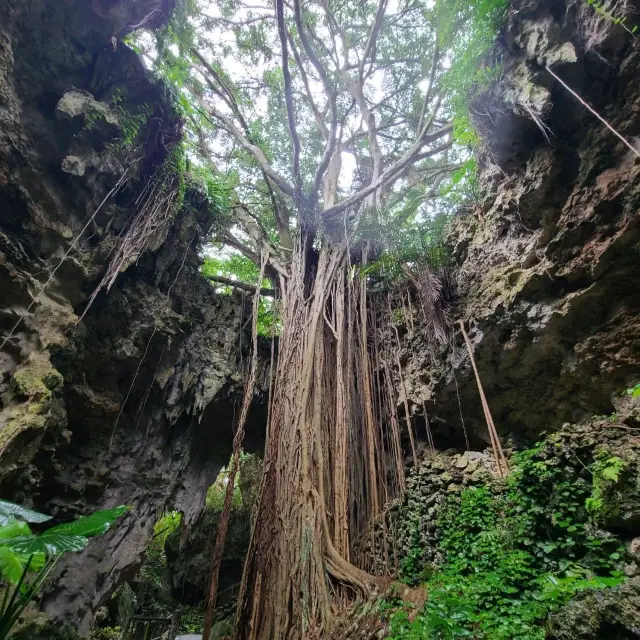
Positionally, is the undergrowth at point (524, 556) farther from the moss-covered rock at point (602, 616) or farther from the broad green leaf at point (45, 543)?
the broad green leaf at point (45, 543)

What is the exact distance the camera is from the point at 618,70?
→ 2.44 m

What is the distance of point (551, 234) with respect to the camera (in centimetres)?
294

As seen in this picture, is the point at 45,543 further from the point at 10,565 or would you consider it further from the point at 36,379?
the point at 36,379

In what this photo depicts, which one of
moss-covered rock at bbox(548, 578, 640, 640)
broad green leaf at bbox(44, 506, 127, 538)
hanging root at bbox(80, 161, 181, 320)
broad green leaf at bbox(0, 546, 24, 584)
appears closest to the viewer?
moss-covered rock at bbox(548, 578, 640, 640)

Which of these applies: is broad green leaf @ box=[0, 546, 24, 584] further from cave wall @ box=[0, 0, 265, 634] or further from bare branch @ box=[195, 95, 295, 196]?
bare branch @ box=[195, 95, 295, 196]

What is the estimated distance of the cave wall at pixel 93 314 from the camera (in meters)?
2.86

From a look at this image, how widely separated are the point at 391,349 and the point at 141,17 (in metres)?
3.88

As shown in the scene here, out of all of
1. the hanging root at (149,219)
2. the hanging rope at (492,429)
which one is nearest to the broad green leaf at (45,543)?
the hanging root at (149,219)

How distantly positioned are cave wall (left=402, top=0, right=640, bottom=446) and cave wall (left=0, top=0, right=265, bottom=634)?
2887 mm

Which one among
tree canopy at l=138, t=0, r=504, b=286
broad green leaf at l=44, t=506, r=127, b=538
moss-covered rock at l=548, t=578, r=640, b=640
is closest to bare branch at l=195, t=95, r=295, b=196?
tree canopy at l=138, t=0, r=504, b=286

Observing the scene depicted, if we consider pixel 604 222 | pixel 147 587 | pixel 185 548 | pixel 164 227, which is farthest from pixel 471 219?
pixel 147 587

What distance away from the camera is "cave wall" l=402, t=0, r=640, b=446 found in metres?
2.51

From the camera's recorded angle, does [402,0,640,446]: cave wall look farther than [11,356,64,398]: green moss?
No

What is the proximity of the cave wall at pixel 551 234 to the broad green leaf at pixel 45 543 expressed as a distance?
311 centimetres
